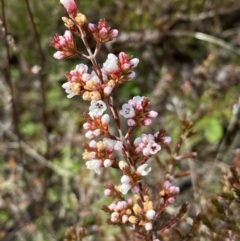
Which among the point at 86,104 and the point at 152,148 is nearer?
the point at 152,148

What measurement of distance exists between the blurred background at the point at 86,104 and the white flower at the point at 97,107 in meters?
1.67

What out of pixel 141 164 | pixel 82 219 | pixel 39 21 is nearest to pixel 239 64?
pixel 39 21

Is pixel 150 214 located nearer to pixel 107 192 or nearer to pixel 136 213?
pixel 136 213

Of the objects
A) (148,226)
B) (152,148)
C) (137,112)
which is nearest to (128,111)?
(137,112)

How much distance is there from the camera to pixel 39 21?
3.67 meters

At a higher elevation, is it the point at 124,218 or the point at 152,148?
the point at 152,148

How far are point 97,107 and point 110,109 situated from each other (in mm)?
68

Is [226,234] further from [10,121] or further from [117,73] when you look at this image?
[10,121]

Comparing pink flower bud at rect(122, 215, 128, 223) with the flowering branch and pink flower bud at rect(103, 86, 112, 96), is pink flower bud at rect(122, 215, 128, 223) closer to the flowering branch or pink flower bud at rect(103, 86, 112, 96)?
the flowering branch

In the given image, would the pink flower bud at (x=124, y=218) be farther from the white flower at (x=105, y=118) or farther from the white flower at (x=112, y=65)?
the white flower at (x=112, y=65)

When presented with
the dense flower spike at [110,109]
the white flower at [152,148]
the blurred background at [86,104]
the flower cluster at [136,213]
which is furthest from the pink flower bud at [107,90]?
the blurred background at [86,104]

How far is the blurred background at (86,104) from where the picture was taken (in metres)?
3.28

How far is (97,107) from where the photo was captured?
143cm

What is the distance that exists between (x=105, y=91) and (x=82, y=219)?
168 cm
